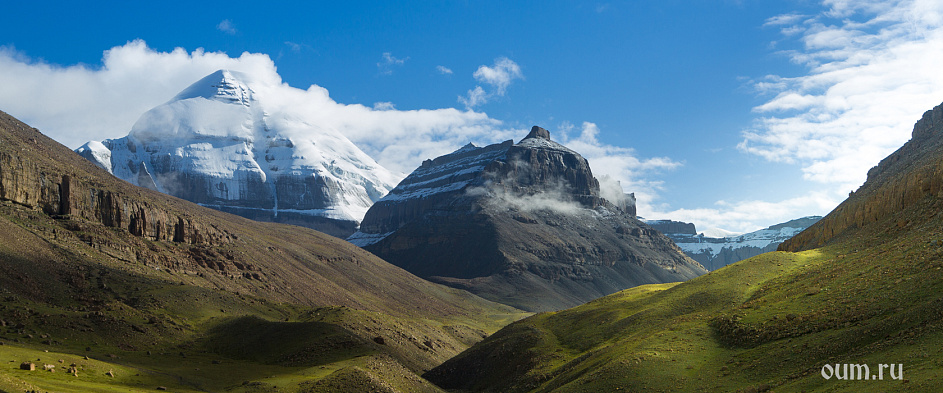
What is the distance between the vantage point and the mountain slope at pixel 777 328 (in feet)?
150

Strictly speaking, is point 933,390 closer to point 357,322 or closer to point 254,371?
point 254,371

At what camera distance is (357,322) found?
134 metres

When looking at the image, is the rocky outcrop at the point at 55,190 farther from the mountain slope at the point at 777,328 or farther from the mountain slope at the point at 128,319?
the mountain slope at the point at 777,328

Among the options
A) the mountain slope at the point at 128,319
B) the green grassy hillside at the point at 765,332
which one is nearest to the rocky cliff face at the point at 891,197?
the green grassy hillside at the point at 765,332

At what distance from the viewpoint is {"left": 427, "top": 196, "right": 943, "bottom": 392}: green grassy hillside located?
4638 centimetres

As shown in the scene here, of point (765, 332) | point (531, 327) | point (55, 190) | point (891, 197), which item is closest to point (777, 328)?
point (765, 332)

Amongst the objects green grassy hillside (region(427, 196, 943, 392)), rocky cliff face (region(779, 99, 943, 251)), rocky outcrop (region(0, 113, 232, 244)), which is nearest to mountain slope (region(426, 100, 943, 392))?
green grassy hillside (region(427, 196, 943, 392))

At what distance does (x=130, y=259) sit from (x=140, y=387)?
11000 centimetres

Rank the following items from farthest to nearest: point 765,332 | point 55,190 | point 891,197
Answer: point 55,190 < point 891,197 < point 765,332

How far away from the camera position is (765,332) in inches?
2367

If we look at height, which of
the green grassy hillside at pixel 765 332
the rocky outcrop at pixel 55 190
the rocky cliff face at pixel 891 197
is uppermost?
the rocky outcrop at pixel 55 190

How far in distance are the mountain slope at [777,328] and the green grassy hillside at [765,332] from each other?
0.53 feet

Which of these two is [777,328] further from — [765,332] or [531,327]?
[531,327]

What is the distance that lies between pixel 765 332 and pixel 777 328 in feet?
3.78
